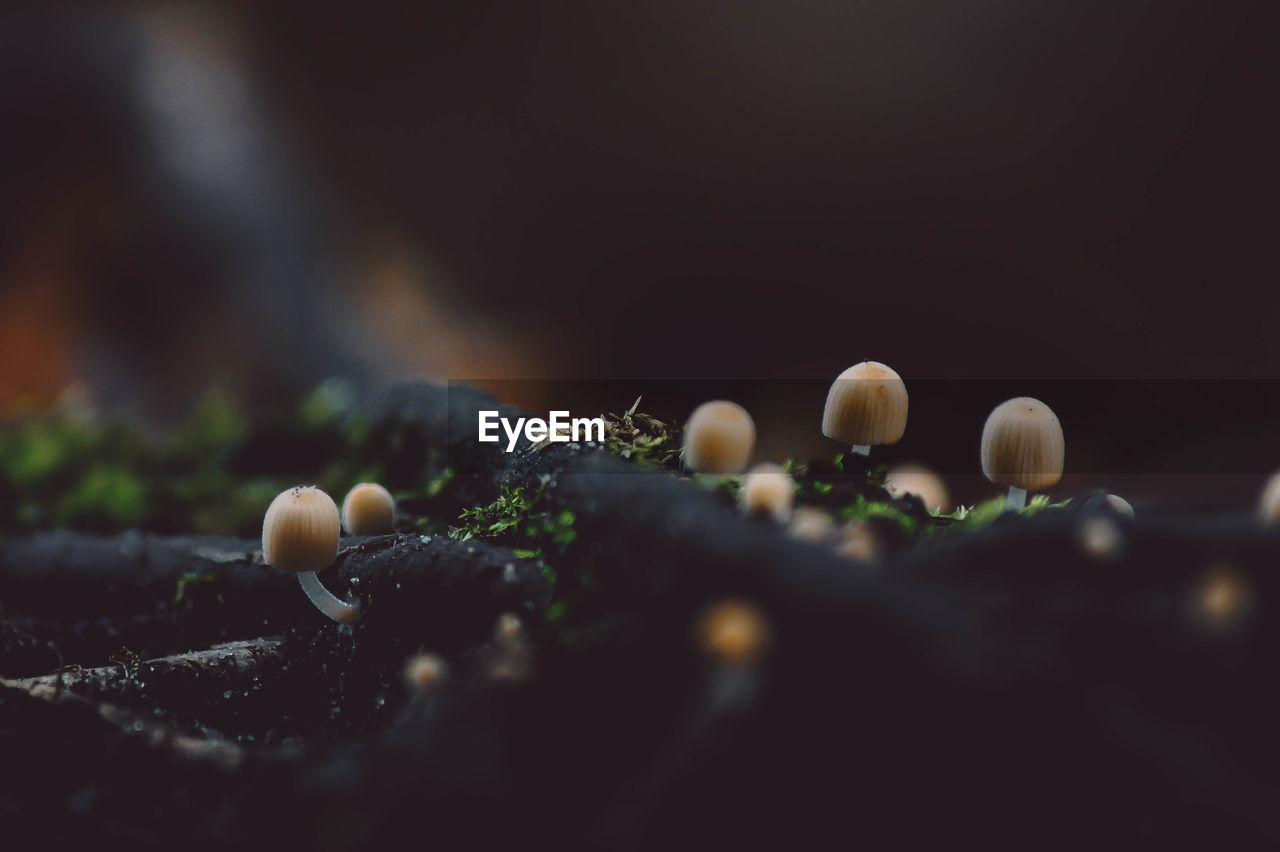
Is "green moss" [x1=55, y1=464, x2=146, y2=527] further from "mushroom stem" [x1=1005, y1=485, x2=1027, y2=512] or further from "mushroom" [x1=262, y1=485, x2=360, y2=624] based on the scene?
"mushroom stem" [x1=1005, y1=485, x2=1027, y2=512]

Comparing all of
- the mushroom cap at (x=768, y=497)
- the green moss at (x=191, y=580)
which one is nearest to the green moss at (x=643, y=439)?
the mushroom cap at (x=768, y=497)

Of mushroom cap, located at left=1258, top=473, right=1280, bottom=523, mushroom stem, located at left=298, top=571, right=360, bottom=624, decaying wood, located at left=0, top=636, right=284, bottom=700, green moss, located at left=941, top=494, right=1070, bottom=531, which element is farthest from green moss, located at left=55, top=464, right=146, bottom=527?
mushroom cap, located at left=1258, top=473, right=1280, bottom=523

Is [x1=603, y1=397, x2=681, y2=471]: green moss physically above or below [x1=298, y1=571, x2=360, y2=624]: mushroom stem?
above

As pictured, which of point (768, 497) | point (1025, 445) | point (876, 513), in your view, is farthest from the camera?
point (1025, 445)

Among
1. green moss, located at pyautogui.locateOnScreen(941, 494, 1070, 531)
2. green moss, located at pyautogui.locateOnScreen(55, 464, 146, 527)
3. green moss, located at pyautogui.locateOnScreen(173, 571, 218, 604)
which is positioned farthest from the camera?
green moss, located at pyautogui.locateOnScreen(55, 464, 146, 527)

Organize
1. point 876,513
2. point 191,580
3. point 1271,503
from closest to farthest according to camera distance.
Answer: point 1271,503, point 876,513, point 191,580

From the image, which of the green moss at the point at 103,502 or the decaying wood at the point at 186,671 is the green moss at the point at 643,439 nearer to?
the decaying wood at the point at 186,671

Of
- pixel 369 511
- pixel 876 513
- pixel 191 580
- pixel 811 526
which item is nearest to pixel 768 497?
pixel 811 526

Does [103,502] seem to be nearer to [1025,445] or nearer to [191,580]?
[191,580]
